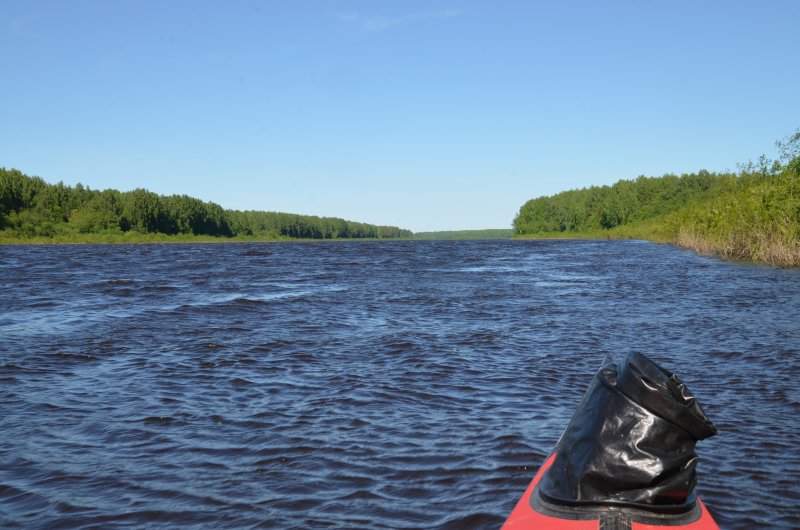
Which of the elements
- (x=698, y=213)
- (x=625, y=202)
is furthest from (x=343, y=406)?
(x=625, y=202)

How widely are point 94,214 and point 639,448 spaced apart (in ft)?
382

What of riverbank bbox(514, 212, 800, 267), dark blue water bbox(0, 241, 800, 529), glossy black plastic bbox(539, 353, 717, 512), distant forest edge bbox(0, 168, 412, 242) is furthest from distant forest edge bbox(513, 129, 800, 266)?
distant forest edge bbox(0, 168, 412, 242)

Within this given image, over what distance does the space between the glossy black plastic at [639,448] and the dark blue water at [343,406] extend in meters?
1.46

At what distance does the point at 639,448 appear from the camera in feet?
11.7

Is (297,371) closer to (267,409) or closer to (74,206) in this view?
(267,409)

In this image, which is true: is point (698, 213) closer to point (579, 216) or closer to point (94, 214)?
point (94, 214)

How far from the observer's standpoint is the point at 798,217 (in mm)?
29188

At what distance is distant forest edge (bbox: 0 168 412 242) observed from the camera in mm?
97000

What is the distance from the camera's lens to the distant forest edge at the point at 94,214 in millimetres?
97000

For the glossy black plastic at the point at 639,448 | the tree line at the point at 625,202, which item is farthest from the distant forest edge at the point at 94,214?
the glossy black plastic at the point at 639,448

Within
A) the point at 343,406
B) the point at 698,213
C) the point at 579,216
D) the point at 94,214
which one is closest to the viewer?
the point at 343,406

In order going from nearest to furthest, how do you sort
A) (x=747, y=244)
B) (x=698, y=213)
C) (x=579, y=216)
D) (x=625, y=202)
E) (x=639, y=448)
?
(x=639, y=448), (x=747, y=244), (x=698, y=213), (x=625, y=202), (x=579, y=216)

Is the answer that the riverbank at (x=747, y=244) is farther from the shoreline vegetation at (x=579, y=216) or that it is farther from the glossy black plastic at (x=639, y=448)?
the glossy black plastic at (x=639, y=448)

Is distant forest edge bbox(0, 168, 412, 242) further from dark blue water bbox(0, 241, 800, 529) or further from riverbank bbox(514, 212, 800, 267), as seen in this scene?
dark blue water bbox(0, 241, 800, 529)
